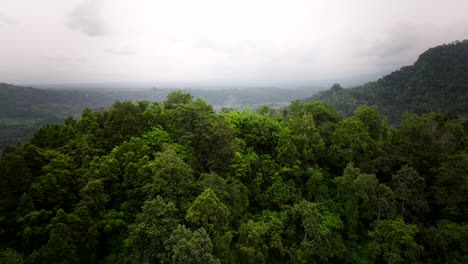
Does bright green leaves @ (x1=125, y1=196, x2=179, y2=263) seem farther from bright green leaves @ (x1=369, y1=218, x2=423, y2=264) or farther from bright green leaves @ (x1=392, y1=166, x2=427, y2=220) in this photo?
bright green leaves @ (x1=392, y1=166, x2=427, y2=220)

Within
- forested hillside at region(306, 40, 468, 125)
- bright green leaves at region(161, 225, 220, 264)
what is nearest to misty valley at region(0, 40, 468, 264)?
bright green leaves at region(161, 225, 220, 264)

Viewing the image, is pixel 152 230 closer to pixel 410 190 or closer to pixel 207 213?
pixel 207 213

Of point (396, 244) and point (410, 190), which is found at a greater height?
point (410, 190)

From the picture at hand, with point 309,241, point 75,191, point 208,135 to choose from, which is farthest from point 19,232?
point 309,241

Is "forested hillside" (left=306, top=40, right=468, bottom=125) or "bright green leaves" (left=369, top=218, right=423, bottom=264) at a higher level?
"forested hillside" (left=306, top=40, right=468, bottom=125)

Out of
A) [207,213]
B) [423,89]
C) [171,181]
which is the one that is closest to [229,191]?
[207,213]

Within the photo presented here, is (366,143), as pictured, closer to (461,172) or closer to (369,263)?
(461,172)
